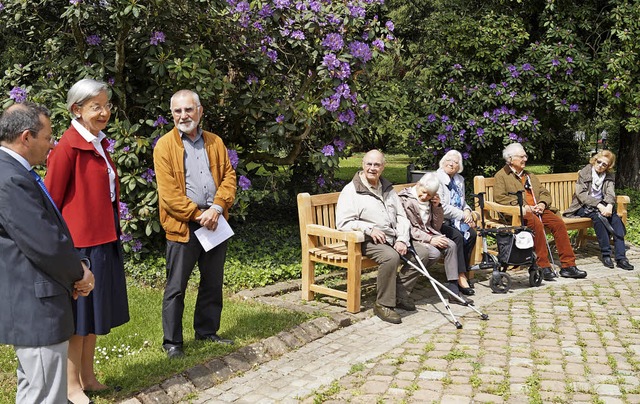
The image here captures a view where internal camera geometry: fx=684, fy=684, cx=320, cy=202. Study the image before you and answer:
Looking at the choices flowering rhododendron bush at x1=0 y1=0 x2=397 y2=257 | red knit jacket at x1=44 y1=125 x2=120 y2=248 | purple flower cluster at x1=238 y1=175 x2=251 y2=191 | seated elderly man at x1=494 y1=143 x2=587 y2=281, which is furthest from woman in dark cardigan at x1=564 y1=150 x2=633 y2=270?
red knit jacket at x1=44 y1=125 x2=120 y2=248

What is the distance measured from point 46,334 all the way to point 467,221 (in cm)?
479

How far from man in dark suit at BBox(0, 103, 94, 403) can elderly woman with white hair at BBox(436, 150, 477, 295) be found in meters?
4.49

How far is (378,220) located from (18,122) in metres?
3.64

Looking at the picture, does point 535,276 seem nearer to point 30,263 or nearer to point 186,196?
point 186,196

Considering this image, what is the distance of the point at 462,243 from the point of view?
6.76 m

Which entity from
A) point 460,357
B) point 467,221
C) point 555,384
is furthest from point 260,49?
point 555,384

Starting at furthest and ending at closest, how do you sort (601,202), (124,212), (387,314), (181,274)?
(601,202), (124,212), (387,314), (181,274)

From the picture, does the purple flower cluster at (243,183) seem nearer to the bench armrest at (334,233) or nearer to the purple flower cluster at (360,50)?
the bench armrest at (334,233)

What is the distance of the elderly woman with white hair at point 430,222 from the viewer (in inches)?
251

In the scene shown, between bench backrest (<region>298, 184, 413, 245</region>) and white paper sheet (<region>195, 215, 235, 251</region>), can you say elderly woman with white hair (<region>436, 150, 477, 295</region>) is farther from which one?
white paper sheet (<region>195, 215, 235, 251</region>)

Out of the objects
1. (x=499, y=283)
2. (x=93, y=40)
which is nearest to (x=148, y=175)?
(x=93, y=40)

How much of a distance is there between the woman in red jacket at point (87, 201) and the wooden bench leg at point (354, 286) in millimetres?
2445

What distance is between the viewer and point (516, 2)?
10969 mm

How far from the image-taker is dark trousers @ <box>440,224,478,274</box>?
6.64 m
